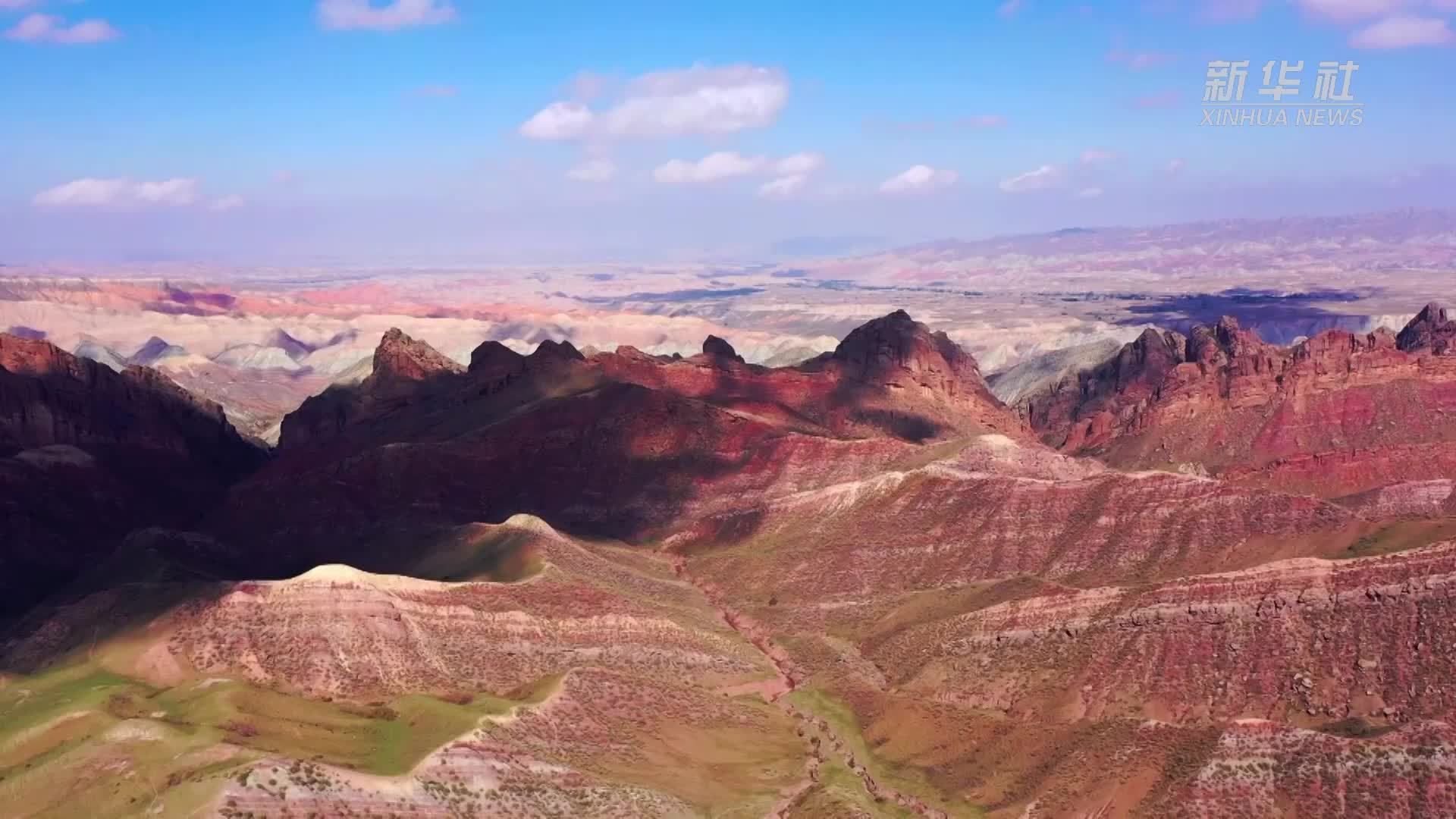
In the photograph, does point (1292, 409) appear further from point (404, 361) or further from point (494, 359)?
point (404, 361)

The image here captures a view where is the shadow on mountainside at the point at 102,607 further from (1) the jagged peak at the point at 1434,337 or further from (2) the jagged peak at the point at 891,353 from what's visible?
(1) the jagged peak at the point at 1434,337

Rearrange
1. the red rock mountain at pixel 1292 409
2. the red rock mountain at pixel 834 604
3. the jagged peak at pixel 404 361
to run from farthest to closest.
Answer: the jagged peak at pixel 404 361 < the red rock mountain at pixel 1292 409 < the red rock mountain at pixel 834 604

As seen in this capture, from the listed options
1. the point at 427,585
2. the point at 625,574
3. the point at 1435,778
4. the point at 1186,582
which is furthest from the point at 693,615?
the point at 1435,778

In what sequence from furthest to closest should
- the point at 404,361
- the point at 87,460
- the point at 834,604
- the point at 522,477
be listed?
1. the point at 404,361
2. the point at 522,477
3. the point at 87,460
4. the point at 834,604

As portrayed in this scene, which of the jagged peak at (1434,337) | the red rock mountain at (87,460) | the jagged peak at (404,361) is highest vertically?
the jagged peak at (1434,337)

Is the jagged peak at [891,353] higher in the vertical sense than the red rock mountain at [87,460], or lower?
higher

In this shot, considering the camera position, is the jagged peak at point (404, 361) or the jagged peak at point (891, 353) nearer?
the jagged peak at point (404, 361)

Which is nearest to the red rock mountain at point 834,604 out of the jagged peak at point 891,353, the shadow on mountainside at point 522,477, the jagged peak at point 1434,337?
the shadow on mountainside at point 522,477

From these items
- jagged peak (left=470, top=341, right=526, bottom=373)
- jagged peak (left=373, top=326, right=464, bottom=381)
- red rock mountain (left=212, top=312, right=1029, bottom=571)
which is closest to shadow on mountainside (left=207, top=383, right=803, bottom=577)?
red rock mountain (left=212, top=312, right=1029, bottom=571)

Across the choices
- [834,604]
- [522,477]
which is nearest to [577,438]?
[522,477]

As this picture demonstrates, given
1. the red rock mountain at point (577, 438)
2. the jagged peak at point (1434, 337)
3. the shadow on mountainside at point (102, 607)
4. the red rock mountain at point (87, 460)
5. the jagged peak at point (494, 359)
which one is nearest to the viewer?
the shadow on mountainside at point (102, 607)
